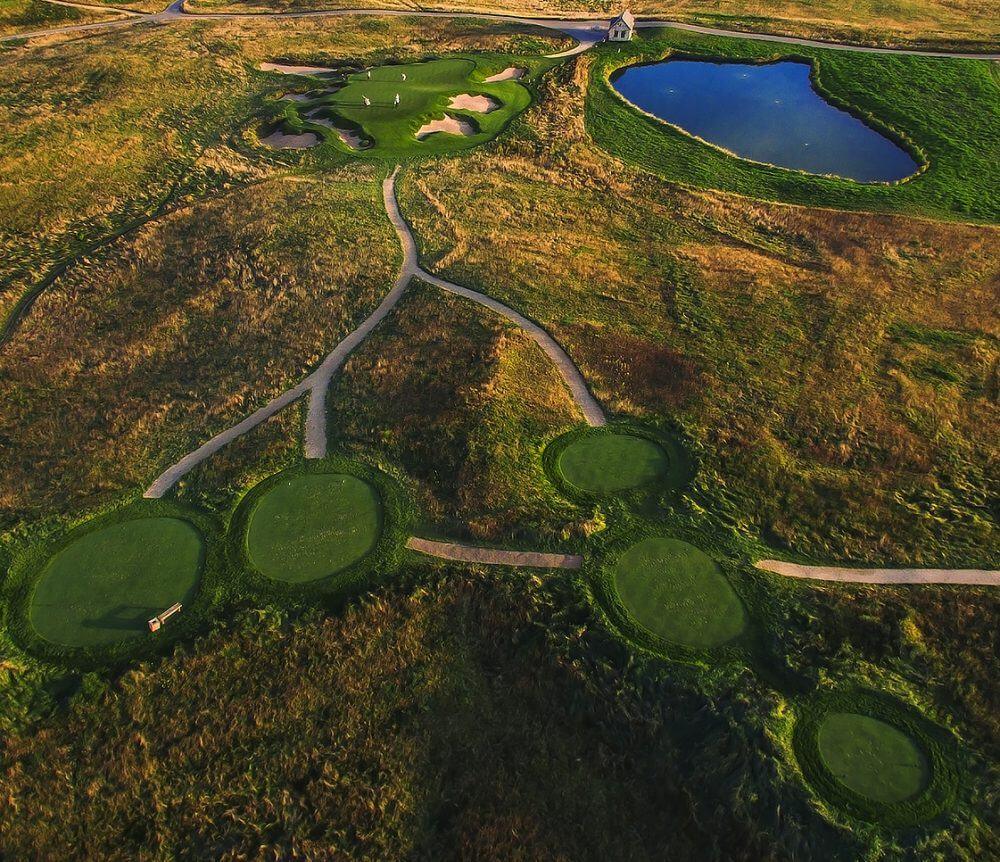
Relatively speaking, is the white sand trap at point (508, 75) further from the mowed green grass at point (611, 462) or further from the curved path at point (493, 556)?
the curved path at point (493, 556)

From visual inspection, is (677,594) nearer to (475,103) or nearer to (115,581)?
(115,581)

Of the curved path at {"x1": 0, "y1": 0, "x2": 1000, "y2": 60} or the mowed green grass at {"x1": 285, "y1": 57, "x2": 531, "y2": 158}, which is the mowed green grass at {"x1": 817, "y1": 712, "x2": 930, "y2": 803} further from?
the curved path at {"x1": 0, "y1": 0, "x2": 1000, "y2": 60}

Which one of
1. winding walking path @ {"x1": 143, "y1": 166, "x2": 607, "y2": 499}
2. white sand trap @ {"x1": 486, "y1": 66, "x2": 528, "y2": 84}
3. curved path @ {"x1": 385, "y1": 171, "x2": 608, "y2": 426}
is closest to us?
winding walking path @ {"x1": 143, "y1": 166, "x2": 607, "y2": 499}

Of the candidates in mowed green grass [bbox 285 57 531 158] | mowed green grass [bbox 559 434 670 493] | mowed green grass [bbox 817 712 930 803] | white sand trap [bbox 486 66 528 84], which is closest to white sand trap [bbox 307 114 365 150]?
mowed green grass [bbox 285 57 531 158]

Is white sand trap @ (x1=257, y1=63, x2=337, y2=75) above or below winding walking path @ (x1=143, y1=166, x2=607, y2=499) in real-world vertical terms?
above

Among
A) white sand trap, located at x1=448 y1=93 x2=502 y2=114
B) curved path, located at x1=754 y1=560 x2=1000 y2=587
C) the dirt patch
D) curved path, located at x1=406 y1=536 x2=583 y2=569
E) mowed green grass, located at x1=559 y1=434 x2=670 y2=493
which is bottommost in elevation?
curved path, located at x1=406 y1=536 x2=583 y2=569

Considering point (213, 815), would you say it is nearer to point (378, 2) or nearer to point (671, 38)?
point (671, 38)

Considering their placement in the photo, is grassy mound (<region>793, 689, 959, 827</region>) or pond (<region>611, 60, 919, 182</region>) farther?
pond (<region>611, 60, 919, 182</region>)

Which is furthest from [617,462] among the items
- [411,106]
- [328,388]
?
[411,106]
